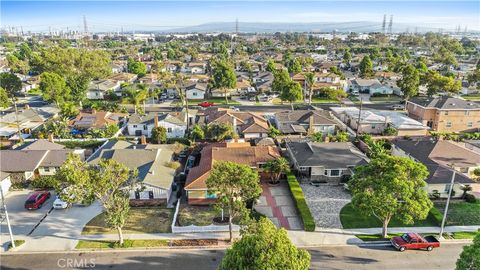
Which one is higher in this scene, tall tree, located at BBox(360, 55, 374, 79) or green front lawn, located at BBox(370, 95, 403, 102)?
tall tree, located at BBox(360, 55, 374, 79)

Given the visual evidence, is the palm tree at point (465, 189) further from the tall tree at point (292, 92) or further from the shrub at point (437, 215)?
the tall tree at point (292, 92)

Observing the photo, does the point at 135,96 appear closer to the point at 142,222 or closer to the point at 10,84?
the point at 10,84

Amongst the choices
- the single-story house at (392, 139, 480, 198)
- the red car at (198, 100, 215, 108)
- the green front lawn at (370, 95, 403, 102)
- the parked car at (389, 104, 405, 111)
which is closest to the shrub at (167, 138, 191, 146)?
the red car at (198, 100, 215, 108)

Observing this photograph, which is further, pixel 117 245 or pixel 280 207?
pixel 280 207

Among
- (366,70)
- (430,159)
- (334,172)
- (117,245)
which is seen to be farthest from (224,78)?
(117,245)

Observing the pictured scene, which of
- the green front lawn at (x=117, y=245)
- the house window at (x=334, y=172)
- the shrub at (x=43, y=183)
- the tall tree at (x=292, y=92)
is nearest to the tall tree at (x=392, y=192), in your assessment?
the house window at (x=334, y=172)

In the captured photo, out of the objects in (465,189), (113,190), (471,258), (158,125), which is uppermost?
(113,190)

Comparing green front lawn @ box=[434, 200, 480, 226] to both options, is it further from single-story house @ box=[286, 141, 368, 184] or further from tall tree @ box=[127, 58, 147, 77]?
tall tree @ box=[127, 58, 147, 77]

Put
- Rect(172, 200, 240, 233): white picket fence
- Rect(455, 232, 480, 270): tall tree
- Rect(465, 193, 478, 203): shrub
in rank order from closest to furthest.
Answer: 1. Rect(455, 232, 480, 270): tall tree
2. Rect(172, 200, 240, 233): white picket fence
3. Rect(465, 193, 478, 203): shrub
